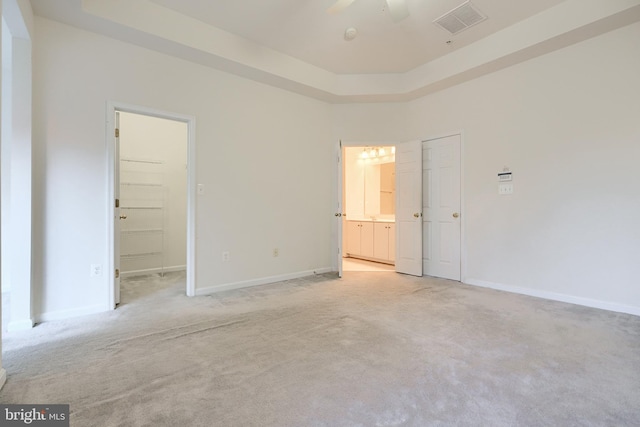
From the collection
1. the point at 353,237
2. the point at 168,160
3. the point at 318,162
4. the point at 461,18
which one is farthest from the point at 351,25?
the point at 353,237

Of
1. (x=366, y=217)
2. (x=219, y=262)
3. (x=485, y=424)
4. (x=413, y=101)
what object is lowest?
(x=485, y=424)

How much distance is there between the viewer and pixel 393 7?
9.31 ft

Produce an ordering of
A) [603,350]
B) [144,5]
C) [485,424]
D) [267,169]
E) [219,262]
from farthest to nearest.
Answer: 1. [267,169]
2. [219,262]
3. [144,5]
4. [603,350]
5. [485,424]

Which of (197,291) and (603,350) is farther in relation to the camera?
(197,291)

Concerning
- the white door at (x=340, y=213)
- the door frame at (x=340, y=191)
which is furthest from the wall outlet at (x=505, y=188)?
the white door at (x=340, y=213)

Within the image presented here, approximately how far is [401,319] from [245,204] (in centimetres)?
242

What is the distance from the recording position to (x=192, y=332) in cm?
265

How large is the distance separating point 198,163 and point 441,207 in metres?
3.45

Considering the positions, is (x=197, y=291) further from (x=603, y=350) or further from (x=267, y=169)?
(x=603, y=350)

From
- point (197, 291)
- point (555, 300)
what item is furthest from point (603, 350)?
point (197, 291)

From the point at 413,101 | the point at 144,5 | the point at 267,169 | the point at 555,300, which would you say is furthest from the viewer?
the point at 413,101

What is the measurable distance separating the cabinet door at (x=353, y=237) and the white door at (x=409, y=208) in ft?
5.13

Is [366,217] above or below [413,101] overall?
below

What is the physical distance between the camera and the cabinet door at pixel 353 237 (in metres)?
6.76
